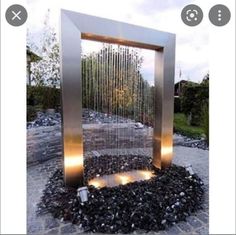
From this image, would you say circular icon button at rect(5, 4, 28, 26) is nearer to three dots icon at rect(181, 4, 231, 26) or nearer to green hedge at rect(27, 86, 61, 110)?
three dots icon at rect(181, 4, 231, 26)

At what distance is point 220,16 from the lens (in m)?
1.39

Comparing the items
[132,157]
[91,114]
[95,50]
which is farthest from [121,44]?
[132,157]

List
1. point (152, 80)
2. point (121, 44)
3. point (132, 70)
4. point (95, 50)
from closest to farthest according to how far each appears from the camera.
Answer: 1. point (121, 44)
2. point (95, 50)
3. point (132, 70)
4. point (152, 80)

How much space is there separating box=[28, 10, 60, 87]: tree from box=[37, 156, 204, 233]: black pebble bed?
4.65m

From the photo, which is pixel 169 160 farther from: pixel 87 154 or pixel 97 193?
pixel 87 154

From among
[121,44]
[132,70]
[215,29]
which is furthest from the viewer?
[132,70]

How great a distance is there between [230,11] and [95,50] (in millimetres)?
2526

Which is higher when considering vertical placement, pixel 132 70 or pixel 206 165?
pixel 132 70

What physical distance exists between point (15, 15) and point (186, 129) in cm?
784

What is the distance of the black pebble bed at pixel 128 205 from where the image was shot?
2.56 meters

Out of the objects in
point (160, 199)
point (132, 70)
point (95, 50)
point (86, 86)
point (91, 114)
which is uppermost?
point (95, 50)

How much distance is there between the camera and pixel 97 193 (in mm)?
3082

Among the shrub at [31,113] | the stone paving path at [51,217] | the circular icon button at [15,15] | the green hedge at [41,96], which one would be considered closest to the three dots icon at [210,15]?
the circular icon button at [15,15]

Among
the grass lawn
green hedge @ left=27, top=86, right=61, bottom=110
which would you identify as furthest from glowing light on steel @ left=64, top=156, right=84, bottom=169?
→ the grass lawn
